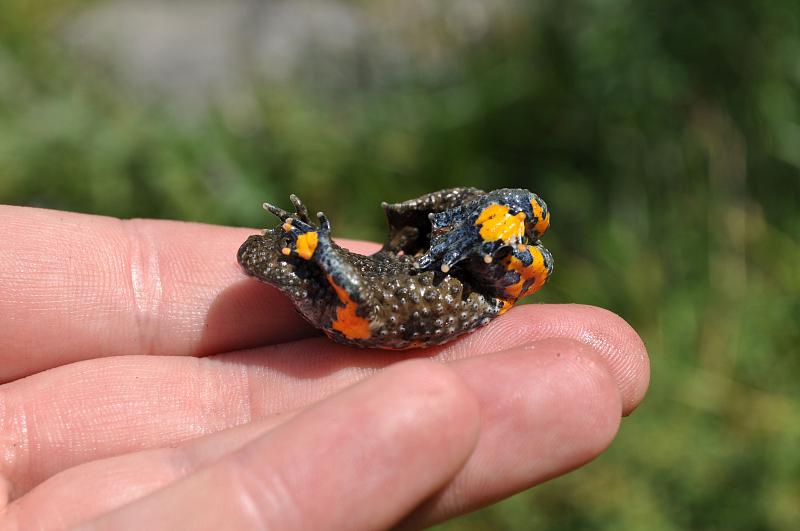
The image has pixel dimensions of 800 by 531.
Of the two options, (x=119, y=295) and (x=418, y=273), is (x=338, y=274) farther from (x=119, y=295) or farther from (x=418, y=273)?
(x=119, y=295)

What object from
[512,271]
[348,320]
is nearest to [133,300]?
[348,320]

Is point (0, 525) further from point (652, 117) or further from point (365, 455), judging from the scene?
point (652, 117)

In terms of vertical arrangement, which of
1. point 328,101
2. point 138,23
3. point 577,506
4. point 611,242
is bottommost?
point 577,506

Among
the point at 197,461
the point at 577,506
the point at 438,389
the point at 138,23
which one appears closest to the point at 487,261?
the point at 438,389

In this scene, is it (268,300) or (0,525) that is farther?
(268,300)

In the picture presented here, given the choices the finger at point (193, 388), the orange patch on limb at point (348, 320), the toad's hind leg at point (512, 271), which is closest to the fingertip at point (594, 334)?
the finger at point (193, 388)

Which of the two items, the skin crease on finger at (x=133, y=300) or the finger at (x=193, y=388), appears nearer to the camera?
the finger at (x=193, y=388)

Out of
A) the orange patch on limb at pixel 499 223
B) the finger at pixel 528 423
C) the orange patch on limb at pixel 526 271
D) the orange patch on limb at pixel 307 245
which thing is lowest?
the finger at pixel 528 423

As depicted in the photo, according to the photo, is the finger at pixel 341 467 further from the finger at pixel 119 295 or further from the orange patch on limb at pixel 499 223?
the finger at pixel 119 295
